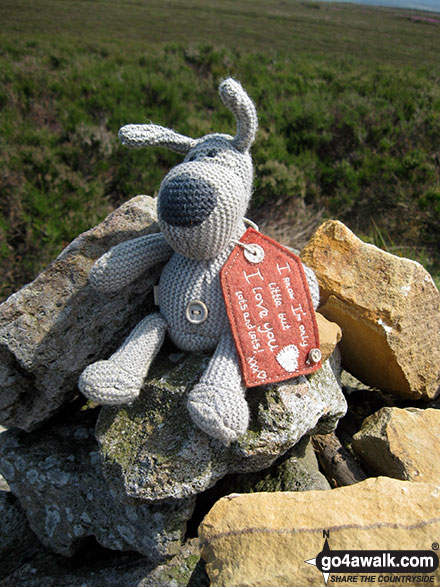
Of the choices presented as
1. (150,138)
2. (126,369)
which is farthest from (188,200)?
(126,369)

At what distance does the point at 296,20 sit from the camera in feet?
26.2

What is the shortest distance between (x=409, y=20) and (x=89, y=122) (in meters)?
4.73

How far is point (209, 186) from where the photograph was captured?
144cm

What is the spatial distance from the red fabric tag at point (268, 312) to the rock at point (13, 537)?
62.5 inches

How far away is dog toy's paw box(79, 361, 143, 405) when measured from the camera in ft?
4.88

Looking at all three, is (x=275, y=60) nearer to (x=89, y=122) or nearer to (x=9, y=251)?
(x=89, y=122)

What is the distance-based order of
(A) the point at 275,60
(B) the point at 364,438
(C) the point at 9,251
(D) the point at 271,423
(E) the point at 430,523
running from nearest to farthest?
1. (E) the point at 430,523
2. (D) the point at 271,423
3. (B) the point at 364,438
4. (C) the point at 9,251
5. (A) the point at 275,60

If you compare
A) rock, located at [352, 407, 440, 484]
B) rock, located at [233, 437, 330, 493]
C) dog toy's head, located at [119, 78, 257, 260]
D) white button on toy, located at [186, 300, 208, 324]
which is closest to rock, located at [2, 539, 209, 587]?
rock, located at [233, 437, 330, 493]

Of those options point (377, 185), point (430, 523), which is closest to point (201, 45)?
point (377, 185)

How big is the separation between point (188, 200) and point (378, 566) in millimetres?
1264

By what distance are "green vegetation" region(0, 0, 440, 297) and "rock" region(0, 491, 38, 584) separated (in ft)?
6.30

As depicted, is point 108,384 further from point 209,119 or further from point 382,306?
point 209,119

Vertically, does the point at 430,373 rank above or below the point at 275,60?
below

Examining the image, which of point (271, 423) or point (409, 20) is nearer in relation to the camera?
point (271, 423)
